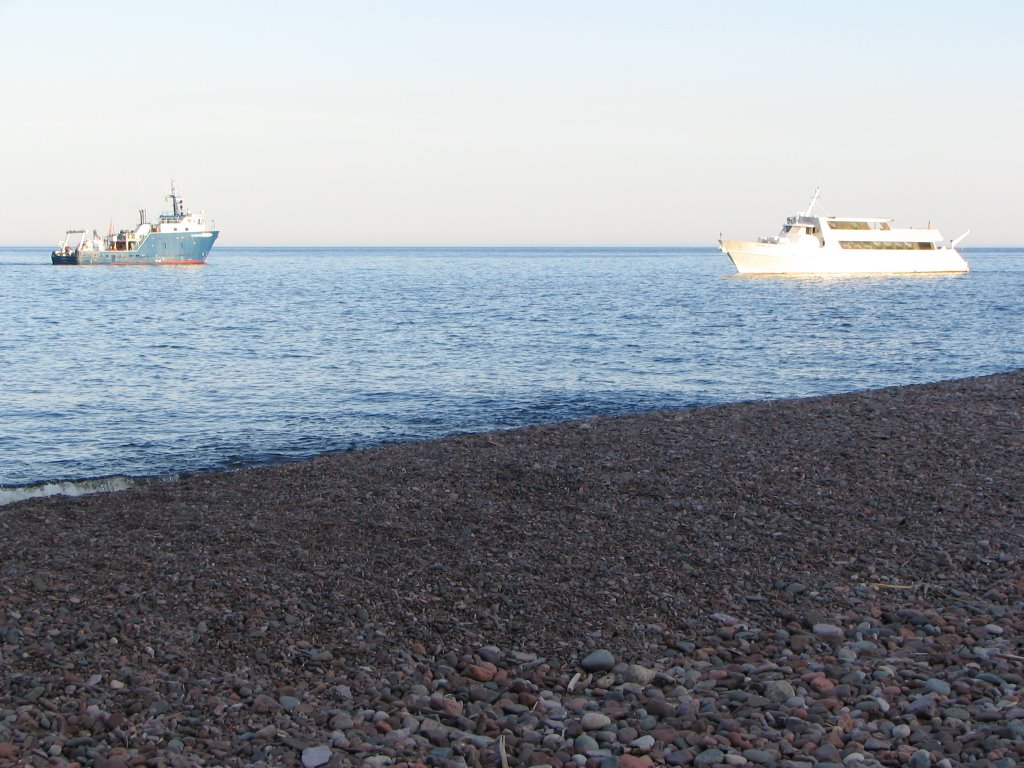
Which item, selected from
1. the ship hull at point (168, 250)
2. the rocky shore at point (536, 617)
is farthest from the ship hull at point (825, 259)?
the rocky shore at point (536, 617)

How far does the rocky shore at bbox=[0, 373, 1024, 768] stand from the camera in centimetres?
489

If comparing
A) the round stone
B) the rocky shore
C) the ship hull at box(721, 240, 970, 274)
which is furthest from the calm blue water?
the ship hull at box(721, 240, 970, 274)

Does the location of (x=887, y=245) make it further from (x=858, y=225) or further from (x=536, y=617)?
(x=536, y=617)

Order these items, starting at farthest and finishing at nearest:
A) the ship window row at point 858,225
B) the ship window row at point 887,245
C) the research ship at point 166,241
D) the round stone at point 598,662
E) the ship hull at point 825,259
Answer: the research ship at point 166,241, the ship window row at point 887,245, the ship window row at point 858,225, the ship hull at point 825,259, the round stone at point 598,662

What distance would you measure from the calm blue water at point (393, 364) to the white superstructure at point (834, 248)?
18.2m

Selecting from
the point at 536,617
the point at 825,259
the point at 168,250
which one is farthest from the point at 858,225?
the point at 536,617

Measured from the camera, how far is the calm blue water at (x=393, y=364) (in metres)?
17.0

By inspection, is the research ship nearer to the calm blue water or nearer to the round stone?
the calm blue water

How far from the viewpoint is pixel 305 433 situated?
1700cm

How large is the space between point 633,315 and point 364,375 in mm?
23630

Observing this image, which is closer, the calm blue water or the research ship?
the calm blue water

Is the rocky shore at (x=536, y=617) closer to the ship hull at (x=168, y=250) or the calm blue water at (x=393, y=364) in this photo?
the calm blue water at (x=393, y=364)

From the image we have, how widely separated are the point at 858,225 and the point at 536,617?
259 ft

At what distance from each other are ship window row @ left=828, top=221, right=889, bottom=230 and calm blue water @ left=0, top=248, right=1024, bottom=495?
66.1 ft
